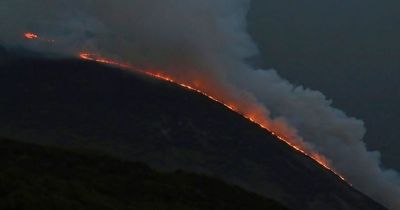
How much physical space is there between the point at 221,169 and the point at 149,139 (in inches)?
1009

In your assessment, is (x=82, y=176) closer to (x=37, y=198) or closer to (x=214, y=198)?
(x=214, y=198)

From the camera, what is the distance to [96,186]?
5878 centimetres

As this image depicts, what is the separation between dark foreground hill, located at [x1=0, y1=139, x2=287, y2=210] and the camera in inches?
1667

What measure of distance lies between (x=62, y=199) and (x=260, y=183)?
144 m

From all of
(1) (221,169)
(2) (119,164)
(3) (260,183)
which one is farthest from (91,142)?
(2) (119,164)

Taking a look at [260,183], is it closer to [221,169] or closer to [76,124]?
[221,169]

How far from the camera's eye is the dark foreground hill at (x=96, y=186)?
1667 inches

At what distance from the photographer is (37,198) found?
131 ft

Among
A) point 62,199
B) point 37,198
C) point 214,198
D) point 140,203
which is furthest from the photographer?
point 214,198

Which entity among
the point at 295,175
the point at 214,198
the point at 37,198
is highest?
the point at 295,175

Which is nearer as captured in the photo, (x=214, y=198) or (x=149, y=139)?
(x=214, y=198)

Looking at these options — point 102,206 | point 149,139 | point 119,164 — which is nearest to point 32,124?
point 149,139

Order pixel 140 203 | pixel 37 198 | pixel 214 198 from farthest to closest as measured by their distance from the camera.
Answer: pixel 214 198 < pixel 140 203 < pixel 37 198

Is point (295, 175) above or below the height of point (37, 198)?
above
